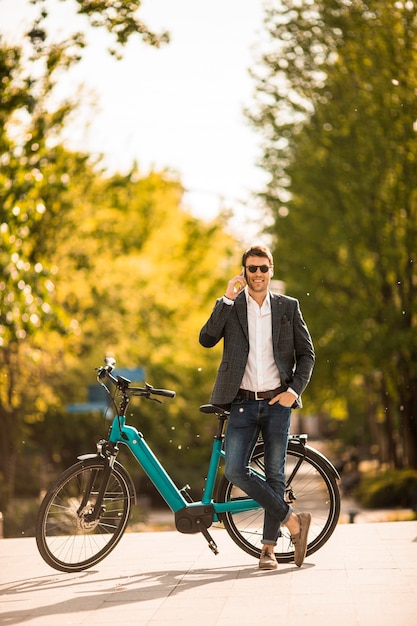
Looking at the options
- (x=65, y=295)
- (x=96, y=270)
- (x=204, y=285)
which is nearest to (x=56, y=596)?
(x=65, y=295)

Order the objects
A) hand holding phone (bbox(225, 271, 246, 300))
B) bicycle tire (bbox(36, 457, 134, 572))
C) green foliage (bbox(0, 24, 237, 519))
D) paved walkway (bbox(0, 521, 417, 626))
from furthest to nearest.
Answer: green foliage (bbox(0, 24, 237, 519)), bicycle tire (bbox(36, 457, 134, 572)), hand holding phone (bbox(225, 271, 246, 300)), paved walkway (bbox(0, 521, 417, 626))

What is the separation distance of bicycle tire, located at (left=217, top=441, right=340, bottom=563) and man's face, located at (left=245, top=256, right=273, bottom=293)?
95 centimetres

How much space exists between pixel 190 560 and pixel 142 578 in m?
0.65

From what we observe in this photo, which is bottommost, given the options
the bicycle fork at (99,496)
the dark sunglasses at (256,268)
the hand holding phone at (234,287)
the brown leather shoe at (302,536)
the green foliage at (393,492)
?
the green foliage at (393,492)

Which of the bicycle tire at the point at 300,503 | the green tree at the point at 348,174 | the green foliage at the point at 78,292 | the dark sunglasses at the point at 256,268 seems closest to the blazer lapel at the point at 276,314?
the dark sunglasses at the point at 256,268

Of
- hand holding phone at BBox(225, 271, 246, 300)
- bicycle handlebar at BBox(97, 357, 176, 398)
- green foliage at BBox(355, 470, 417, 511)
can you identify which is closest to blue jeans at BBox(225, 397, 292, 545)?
bicycle handlebar at BBox(97, 357, 176, 398)

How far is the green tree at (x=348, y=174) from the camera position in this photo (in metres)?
21.1

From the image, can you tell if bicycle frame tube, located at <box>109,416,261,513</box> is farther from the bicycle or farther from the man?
the man

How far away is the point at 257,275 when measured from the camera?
6281 millimetres

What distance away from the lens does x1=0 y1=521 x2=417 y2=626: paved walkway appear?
5066 mm

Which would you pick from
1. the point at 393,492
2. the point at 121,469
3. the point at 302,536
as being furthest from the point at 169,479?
the point at 393,492

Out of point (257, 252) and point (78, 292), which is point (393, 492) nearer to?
point (78, 292)

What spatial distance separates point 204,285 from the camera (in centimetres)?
3619

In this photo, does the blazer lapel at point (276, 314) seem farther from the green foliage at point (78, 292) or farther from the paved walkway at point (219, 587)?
the green foliage at point (78, 292)
